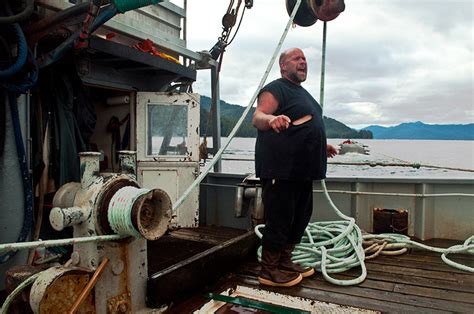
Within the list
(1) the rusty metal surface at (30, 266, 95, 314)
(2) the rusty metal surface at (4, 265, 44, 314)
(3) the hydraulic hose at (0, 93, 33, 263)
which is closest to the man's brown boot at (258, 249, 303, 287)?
(1) the rusty metal surface at (30, 266, 95, 314)

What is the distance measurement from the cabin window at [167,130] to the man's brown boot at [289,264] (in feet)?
9.20

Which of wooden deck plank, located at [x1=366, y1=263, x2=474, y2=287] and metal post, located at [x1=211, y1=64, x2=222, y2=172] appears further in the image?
metal post, located at [x1=211, y1=64, x2=222, y2=172]

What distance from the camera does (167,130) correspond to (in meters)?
5.54

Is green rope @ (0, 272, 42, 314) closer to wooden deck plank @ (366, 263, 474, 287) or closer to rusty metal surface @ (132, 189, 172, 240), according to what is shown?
rusty metal surface @ (132, 189, 172, 240)

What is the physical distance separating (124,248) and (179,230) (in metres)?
3.24

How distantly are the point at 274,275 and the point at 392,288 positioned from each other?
0.91 metres

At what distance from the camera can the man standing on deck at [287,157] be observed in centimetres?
282

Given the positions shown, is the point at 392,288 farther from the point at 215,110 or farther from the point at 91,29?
the point at 215,110

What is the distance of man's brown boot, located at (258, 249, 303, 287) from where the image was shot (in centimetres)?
298

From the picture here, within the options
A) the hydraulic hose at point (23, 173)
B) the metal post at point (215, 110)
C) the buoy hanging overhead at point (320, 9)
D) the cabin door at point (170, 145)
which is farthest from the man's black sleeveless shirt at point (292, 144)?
the metal post at point (215, 110)

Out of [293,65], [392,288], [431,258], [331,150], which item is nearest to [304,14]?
[293,65]

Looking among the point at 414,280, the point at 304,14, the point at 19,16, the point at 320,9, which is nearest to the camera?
the point at 19,16

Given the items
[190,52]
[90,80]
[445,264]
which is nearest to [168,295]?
[445,264]

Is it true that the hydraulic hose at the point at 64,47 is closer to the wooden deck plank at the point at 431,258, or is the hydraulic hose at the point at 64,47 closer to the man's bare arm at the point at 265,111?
the man's bare arm at the point at 265,111
